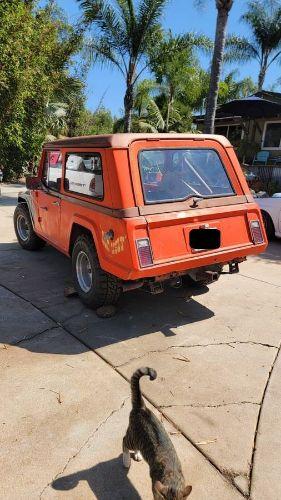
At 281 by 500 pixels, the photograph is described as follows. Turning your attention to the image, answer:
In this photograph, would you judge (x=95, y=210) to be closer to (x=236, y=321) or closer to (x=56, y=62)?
(x=236, y=321)

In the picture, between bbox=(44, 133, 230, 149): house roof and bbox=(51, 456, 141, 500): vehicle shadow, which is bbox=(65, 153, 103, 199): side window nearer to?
bbox=(44, 133, 230, 149): house roof

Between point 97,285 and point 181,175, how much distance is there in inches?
58.7

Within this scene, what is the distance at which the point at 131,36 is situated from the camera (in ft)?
43.1

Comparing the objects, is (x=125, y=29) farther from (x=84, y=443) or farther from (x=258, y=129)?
(x=84, y=443)

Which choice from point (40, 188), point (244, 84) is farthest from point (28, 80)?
point (244, 84)

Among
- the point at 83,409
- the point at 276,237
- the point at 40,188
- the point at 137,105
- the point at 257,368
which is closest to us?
the point at 83,409

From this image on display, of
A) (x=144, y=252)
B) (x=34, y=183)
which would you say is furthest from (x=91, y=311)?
(x=34, y=183)

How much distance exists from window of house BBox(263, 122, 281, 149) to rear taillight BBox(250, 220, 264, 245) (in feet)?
50.3

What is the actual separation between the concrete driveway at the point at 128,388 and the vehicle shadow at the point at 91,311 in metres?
0.01

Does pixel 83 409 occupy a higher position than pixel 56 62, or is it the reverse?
pixel 56 62

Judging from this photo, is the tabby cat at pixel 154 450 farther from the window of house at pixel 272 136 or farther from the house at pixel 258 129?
the window of house at pixel 272 136

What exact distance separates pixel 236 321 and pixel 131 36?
1194 centimetres

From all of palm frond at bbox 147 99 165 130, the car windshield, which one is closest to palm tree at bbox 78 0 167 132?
palm frond at bbox 147 99 165 130

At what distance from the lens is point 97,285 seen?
4207mm
